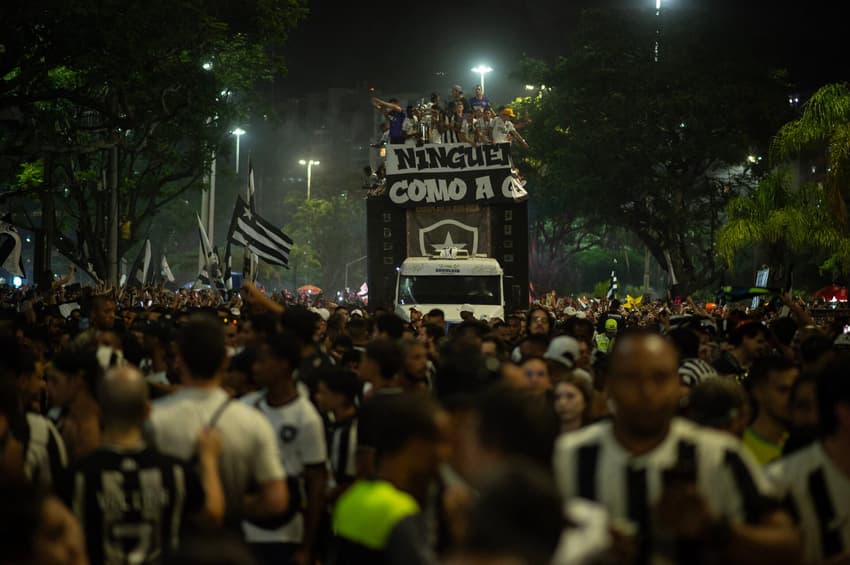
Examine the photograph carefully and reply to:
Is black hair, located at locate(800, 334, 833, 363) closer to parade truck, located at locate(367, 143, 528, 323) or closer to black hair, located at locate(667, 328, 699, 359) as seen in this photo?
black hair, located at locate(667, 328, 699, 359)

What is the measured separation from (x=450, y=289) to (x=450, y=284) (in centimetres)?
11

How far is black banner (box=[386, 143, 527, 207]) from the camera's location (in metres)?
25.5

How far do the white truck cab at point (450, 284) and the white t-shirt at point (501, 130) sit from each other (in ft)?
15.4

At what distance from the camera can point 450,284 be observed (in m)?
23.5

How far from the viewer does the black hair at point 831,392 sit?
4.36 metres

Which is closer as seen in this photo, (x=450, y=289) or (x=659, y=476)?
(x=659, y=476)

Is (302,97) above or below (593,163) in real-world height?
above

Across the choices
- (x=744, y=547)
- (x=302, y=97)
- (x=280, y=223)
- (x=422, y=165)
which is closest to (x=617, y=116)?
(x=422, y=165)

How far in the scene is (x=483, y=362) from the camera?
20.8 feet

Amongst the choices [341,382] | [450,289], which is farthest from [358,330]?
[450,289]

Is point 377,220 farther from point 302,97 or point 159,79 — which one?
point 302,97

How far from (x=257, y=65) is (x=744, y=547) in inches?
1294

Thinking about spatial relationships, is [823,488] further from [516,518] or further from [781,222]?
[781,222]

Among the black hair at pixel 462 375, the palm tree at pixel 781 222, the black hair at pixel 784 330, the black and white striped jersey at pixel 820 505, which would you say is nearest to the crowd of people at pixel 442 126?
the palm tree at pixel 781 222
